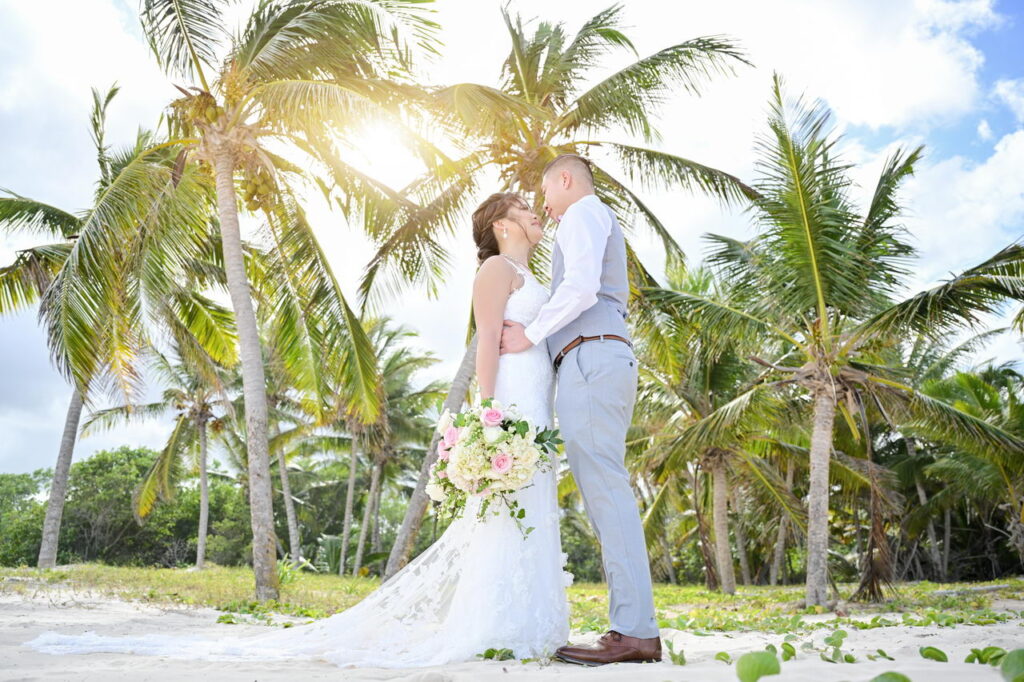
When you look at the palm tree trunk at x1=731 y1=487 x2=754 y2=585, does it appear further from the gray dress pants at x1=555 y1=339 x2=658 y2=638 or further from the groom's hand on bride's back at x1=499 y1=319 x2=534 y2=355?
the gray dress pants at x1=555 y1=339 x2=658 y2=638

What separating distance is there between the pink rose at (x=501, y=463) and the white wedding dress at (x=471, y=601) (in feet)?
1.06

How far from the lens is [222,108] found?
8.76 metres

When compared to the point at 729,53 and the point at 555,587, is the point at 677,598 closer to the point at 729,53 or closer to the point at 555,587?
the point at 729,53

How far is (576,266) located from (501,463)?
0.89m

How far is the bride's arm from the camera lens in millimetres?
3318

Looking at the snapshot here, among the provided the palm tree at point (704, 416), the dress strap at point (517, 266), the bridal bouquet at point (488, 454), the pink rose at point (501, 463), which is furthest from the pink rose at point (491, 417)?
the palm tree at point (704, 416)

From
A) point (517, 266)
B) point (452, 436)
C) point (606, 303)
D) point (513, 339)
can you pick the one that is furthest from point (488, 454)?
point (517, 266)

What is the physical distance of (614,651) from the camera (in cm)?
271

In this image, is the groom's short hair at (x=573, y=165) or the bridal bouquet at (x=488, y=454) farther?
the groom's short hair at (x=573, y=165)

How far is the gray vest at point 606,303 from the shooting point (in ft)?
10.2

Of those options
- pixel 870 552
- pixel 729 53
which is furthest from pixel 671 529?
pixel 729 53

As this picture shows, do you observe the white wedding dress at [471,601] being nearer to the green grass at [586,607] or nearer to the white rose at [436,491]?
the white rose at [436,491]

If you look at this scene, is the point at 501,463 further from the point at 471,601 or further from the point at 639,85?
the point at 639,85

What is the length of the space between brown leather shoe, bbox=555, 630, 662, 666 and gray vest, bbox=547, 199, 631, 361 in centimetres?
→ 122
